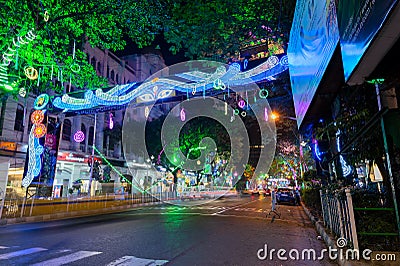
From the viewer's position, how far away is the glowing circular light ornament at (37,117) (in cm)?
1524

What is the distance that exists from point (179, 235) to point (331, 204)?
14.1 feet

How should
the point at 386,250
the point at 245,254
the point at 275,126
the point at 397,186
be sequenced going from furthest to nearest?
the point at 275,126 < the point at 245,254 < the point at 386,250 < the point at 397,186

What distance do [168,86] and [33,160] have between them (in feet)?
29.9

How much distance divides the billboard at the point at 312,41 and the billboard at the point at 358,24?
3.07 feet

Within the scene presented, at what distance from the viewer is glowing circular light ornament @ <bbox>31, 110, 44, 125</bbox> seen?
50.0 ft

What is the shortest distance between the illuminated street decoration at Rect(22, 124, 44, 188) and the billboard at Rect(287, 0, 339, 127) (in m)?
14.7

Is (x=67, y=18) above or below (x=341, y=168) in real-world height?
above

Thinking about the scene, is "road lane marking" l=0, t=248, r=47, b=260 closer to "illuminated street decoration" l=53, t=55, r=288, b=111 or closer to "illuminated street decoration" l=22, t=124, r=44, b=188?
"illuminated street decoration" l=53, t=55, r=288, b=111

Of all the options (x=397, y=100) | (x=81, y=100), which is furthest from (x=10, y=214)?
(x=397, y=100)

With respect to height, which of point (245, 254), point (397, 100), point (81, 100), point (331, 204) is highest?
→ point (81, 100)

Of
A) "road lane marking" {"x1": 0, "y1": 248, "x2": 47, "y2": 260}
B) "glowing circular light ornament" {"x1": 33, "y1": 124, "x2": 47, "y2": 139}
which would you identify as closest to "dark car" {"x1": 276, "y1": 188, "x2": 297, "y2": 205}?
"glowing circular light ornament" {"x1": 33, "y1": 124, "x2": 47, "y2": 139}

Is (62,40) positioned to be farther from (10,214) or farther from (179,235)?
(179,235)

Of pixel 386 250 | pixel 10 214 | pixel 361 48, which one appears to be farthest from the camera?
pixel 10 214

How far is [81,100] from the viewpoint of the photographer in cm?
1636
